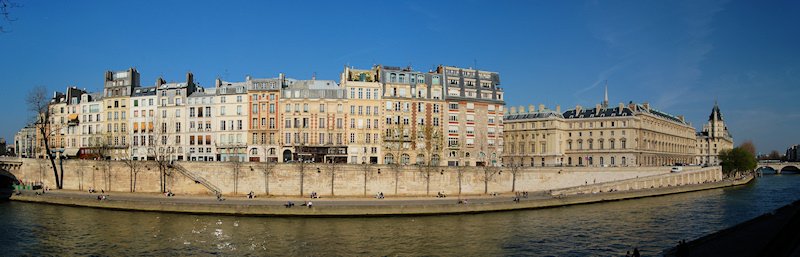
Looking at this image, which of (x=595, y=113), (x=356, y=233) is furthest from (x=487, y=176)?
(x=595, y=113)

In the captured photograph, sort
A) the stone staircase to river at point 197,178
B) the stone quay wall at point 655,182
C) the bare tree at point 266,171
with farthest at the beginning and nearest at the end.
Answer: the stone quay wall at point 655,182 → the stone staircase to river at point 197,178 → the bare tree at point 266,171

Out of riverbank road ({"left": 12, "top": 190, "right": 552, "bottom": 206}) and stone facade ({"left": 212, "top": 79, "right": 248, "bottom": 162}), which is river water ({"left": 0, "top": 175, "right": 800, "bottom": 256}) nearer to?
riverbank road ({"left": 12, "top": 190, "right": 552, "bottom": 206})

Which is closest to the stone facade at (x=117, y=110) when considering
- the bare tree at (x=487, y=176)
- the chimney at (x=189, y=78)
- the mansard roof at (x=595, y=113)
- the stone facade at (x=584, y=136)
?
the chimney at (x=189, y=78)

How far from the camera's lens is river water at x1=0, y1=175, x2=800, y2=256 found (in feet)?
121

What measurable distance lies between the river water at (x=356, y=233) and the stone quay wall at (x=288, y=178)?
33.0 feet

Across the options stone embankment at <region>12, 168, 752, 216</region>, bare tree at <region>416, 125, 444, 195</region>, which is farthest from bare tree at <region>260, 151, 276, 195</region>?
bare tree at <region>416, 125, 444, 195</region>

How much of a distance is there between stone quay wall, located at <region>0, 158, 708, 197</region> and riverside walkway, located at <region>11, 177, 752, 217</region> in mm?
1997

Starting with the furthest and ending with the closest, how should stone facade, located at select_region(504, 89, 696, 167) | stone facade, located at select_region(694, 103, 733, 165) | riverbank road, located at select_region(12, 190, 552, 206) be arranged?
stone facade, located at select_region(694, 103, 733, 165) < stone facade, located at select_region(504, 89, 696, 167) < riverbank road, located at select_region(12, 190, 552, 206)

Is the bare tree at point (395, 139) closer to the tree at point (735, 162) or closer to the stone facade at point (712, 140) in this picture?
the tree at point (735, 162)

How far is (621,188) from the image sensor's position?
79.0 metres

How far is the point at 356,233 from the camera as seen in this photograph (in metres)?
43.0

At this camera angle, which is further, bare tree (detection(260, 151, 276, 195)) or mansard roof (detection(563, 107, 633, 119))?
mansard roof (detection(563, 107, 633, 119))

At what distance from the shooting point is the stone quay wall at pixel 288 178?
207 feet

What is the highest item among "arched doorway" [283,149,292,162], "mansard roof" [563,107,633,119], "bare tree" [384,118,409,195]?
"mansard roof" [563,107,633,119]
